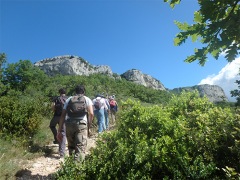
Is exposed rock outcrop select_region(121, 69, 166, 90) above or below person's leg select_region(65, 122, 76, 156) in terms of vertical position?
above

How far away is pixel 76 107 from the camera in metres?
5.57

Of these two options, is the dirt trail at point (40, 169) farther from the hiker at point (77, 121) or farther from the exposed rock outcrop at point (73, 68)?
the exposed rock outcrop at point (73, 68)

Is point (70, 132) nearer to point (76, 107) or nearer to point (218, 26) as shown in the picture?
point (76, 107)

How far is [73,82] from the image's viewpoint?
4906cm

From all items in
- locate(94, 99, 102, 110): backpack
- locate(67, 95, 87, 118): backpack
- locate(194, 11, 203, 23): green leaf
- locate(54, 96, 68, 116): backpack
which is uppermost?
locate(94, 99, 102, 110): backpack

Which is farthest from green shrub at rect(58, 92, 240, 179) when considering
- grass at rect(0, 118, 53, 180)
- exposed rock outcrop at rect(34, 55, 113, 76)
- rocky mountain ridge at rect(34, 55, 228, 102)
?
exposed rock outcrop at rect(34, 55, 113, 76)

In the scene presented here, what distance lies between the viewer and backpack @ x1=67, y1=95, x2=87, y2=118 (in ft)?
18.3

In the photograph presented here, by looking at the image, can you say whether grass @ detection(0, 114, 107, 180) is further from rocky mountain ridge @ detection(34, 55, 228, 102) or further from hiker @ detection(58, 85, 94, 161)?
rocky mountain ridge @ detection(34, 55, 228, 102)

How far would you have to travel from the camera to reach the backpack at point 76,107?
5.57 m

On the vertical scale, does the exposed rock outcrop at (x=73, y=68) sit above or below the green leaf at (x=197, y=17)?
above

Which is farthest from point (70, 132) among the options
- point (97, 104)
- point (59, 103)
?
point (97, 104)

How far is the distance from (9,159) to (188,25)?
5590 millimetres

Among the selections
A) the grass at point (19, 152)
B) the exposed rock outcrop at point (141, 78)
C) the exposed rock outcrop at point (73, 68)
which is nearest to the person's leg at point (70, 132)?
the grass at point (19, 152)

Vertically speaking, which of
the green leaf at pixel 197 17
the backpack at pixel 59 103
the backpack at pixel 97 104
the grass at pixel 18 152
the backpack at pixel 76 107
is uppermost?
the backpack at pixel 97 104
